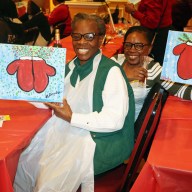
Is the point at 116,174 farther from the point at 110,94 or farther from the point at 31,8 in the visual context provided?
the point at 31,8

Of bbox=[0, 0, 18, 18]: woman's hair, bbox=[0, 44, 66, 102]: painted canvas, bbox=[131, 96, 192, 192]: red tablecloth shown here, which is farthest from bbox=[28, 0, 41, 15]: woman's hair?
bbox=[131, 96, 192, 192]: red tablecloth

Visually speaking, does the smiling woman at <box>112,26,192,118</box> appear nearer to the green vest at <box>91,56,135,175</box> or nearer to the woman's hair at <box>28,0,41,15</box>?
the green vest at <box>91,56,135,175</box>

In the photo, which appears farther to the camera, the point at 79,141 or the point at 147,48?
the point at 147,48

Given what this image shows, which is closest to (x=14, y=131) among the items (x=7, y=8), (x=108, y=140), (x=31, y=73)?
(x=31, y=73)

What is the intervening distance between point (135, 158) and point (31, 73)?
24.2 inches

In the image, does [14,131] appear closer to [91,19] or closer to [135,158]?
[135,158]

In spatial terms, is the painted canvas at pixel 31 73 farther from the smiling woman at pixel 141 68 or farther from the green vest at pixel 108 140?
the smiling woman at pixel 141 68

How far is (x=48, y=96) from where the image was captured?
1.47 meters

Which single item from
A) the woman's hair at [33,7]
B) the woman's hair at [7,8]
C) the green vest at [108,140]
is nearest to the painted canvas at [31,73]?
the green vest at [108,140]

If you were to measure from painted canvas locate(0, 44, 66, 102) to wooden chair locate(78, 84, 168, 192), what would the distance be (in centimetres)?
41

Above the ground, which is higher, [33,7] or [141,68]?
[141,68]

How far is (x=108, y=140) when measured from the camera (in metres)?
1.49

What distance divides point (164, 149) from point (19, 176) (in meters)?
0.80

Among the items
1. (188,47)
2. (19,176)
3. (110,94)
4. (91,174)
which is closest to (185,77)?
(188,47)
